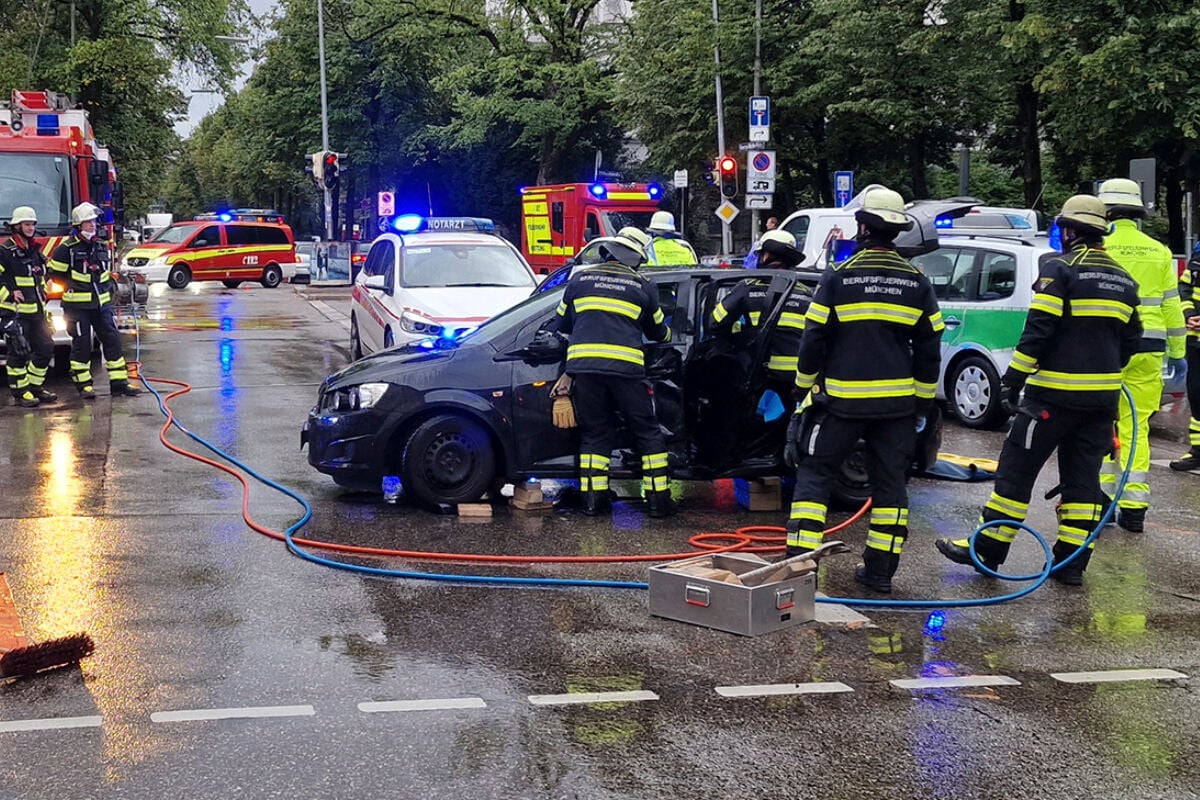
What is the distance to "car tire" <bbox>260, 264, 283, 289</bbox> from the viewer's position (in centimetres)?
3925

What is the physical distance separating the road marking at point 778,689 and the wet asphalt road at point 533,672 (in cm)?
5

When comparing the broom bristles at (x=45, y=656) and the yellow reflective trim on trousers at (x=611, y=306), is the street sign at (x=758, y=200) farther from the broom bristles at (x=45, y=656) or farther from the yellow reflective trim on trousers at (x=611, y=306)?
the broom bristles at (x=45, y=656)

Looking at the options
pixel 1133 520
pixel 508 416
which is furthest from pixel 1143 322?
pixel 508 416

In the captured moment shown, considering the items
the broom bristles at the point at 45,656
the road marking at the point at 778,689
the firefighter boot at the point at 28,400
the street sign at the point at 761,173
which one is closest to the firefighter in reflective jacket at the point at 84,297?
the firefighter boot at the point at 28,400

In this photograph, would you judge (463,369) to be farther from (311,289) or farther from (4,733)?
(311,289)

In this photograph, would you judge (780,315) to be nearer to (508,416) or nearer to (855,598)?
(508,416)

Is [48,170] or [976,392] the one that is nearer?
[976,392]

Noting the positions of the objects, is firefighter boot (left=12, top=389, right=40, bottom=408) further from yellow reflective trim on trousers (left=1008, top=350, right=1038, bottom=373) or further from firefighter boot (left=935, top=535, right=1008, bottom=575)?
yellow reflective trim on trousers (left=1008, top=350, right=1038, bottom=373)

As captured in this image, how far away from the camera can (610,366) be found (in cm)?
790

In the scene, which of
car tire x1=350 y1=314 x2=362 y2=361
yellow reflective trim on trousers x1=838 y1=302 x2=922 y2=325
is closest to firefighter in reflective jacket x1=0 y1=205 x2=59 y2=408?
car tire x1=350 y1=314 x2=362 y2=361

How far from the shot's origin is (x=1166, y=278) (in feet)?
27.0

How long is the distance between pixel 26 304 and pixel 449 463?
705 cm

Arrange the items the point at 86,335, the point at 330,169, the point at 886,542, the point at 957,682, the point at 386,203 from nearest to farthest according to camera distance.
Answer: the point at 957,682 → the point at 886,542 → the point at 86,335 → the point at 330,169 → the point at 386,203

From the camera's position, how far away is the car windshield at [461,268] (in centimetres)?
1470
